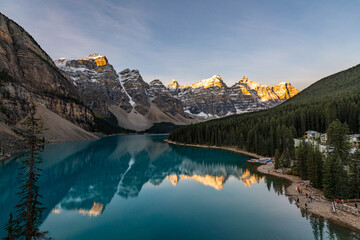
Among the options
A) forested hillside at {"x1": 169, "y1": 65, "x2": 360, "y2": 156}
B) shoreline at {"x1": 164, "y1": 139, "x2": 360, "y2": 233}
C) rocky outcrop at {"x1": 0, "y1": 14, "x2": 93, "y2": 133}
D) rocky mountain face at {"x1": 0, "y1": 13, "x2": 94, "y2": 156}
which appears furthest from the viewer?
rocky outcrop at {"x1": 0, "y1": 14, "x2": 93, "y2": 133}

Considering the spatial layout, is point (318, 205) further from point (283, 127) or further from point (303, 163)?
point (283, 127)

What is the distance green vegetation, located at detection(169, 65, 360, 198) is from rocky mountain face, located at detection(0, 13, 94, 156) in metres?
85.4

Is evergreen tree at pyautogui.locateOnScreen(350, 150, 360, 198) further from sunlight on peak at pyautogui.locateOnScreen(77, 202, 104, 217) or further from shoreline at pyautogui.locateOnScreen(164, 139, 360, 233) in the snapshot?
sunlight on peak at pyautogui.locateOnScreen(77, 202, 104, 217)

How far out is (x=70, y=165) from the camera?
197 feet

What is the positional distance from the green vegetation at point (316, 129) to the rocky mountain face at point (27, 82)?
85403 mm

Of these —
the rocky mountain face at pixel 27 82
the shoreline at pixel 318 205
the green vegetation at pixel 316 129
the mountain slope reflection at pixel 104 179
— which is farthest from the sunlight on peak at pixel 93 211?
the rocky mountain face at pixel 27 82

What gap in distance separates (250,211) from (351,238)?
407 inches

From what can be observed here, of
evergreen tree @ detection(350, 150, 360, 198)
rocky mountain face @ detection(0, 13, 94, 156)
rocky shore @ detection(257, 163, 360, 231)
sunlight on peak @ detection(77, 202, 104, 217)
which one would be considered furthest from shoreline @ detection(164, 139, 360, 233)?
rocky mountain face @ detection(0, 13, 94, 156)

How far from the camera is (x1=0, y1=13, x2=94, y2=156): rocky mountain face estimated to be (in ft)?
351

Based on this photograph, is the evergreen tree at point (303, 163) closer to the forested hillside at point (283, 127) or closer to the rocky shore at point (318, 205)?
the rocky shore at point (318, 205)

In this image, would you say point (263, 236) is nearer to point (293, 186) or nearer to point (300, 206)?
point (300, 206)

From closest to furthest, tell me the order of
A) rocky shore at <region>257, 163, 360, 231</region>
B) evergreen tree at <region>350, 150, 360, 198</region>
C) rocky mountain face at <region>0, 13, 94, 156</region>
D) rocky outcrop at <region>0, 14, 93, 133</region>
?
rocky shore at <region>257, 163, 360, 231</region>
evergreen tree at <region>350, 150, 360, 198</region>
rocky mountain face at <region>0, 13, 94, 156</region>
rocky outcrop at <region>0, 14, 93, 133</region>

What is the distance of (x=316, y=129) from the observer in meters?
76.0

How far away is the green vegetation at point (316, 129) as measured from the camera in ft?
95.7
